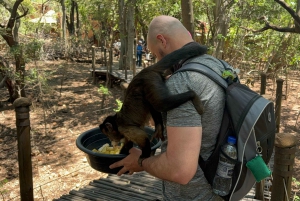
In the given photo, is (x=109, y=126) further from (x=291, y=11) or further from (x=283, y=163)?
(x=291, y=11)

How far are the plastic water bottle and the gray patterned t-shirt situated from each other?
0.07 metres

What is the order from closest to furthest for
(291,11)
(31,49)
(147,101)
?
(147,101)
(291,11)
(31,49)

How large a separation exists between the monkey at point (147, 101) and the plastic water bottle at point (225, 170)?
230mm

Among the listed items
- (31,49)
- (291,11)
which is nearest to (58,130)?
(31,49)

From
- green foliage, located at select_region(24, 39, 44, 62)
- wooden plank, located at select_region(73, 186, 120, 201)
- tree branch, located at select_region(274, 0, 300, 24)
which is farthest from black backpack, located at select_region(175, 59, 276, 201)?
green foliage, located at select_region(24, 39, 44, 62)

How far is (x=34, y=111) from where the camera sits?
1031 centimetres

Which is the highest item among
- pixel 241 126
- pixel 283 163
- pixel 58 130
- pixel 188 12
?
pixel 188 12

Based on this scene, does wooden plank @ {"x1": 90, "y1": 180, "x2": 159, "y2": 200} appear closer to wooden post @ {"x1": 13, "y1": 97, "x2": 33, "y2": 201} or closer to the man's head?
wooden post @ {"x1": 13, "y1": 97, "x2": 33, "y2": 201}

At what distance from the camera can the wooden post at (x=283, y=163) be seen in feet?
7.29

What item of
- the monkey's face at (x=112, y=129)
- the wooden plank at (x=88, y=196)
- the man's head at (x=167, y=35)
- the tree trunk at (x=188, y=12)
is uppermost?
the tree trunk at (x=188, y=12)

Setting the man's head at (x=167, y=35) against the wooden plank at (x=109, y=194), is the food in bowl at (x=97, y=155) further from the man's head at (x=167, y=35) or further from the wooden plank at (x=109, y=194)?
the wooden plank at (x=109, y=194)

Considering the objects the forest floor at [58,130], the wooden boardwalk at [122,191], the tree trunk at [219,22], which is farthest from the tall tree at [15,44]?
the wooden boardwalk at [122,191]

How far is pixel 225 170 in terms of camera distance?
5.28 feet

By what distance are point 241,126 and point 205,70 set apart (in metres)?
0.33
